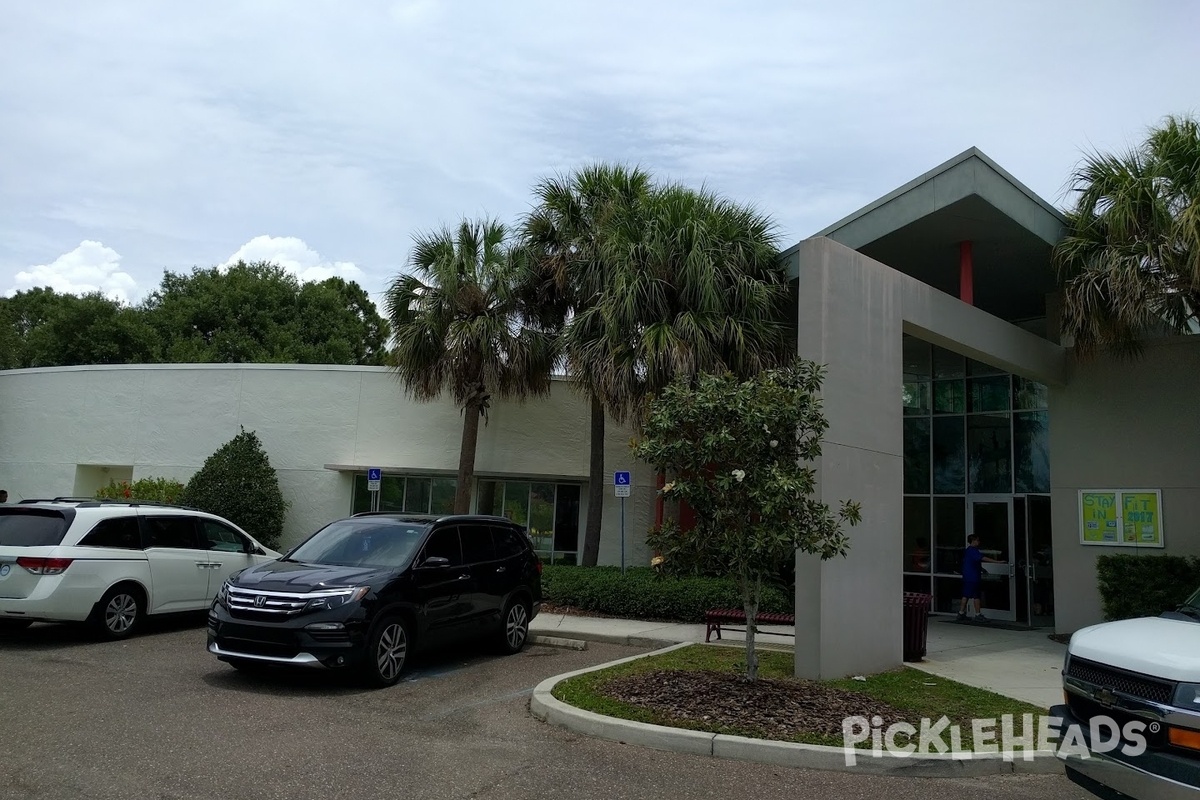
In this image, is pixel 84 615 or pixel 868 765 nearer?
pixel 868 765

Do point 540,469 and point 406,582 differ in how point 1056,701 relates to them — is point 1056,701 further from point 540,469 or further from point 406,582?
point 540,469

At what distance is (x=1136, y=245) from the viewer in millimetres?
12266

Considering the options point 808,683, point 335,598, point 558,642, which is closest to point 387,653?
point 335,598

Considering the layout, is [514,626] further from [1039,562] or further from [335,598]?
[1039,562]

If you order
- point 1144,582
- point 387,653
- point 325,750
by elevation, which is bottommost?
point 325,750

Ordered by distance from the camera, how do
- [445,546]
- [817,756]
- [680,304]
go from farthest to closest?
[680,304]
[445,546]
[817,756]

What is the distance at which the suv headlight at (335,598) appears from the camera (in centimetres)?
871

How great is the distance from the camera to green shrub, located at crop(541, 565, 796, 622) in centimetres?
1458

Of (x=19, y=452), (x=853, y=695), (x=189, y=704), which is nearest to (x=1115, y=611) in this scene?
(x=853, y=695)

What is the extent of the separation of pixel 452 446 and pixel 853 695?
44.7 feet

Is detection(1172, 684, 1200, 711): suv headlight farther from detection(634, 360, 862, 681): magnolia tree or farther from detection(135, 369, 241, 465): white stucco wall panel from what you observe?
Result: detection(135, 369, 241, 465): white stucco wall panel

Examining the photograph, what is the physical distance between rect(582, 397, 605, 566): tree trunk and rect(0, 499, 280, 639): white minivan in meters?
7.19

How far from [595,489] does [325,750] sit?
11881mm

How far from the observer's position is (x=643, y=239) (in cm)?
1611
